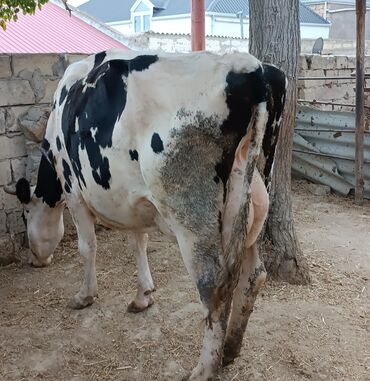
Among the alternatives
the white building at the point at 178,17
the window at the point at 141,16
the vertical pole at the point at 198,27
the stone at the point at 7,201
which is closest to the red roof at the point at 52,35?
the vertical pole at the point at 198,27

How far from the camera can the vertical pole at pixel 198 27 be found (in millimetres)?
7711

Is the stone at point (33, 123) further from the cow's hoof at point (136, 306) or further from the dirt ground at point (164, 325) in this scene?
the cow's hoof at point (136, 306)

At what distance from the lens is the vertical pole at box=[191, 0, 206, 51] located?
7.71 metres

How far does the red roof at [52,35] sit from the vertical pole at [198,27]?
449 centimetres

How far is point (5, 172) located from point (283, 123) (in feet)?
8.29

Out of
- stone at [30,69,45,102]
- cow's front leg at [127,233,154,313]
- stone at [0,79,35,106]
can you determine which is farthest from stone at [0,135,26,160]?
cow's front leg at [127,233,154,313]

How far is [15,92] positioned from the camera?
15.5ft

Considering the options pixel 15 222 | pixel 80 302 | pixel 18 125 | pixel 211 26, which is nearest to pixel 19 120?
pixel 18 125

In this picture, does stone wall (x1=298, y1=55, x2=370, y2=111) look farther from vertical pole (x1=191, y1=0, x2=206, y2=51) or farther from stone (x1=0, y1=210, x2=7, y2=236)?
stone (x1=0, y1=210, x2=7, y2=236)

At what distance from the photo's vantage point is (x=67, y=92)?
137 inches

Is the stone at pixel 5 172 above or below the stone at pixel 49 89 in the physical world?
below

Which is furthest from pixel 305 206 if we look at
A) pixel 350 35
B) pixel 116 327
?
pixel 350 35

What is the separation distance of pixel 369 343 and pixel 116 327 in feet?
5.47

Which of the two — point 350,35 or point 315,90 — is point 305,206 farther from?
point 350,35
